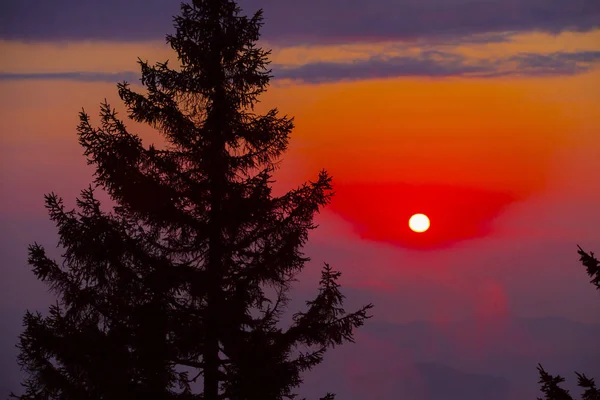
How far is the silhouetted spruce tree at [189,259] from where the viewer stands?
14172mm

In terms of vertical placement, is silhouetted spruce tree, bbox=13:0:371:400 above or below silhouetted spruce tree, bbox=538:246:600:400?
above

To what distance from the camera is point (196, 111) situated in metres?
15.6

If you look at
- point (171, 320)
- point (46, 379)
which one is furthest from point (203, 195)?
point (46, 379)

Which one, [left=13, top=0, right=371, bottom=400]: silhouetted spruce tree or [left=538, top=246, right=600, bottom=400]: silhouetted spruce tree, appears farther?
[left=13, top=0, right=371, bottom=400]: silhouetted spruce tree

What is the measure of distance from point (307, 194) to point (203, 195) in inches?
92.1

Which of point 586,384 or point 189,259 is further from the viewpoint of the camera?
point 189,259

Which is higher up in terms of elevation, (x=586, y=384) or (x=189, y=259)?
(x=189, y=259)

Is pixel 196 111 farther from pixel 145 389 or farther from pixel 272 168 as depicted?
pixel 145 389

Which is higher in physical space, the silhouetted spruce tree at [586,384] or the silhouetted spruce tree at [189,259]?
the silhouetted spruce tree at [189,259]

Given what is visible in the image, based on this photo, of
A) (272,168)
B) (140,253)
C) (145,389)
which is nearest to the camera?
(145,389)

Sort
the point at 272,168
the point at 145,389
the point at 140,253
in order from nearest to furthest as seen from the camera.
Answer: the point at 145,389 → the point at 140,253 → the point at 272,168

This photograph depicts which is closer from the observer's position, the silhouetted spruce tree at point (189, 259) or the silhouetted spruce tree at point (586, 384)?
the silhouetted spruce tree at point (586, 384)

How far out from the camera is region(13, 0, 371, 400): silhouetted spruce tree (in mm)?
14172

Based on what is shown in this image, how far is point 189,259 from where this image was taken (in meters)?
15.4
